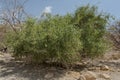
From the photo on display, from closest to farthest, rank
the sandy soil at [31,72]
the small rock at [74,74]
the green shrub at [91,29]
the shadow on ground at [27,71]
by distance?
the sandy soil at [31,72], the shadow on ground at [27,71], the small rock at [74,74], the green shrub at [91,29]

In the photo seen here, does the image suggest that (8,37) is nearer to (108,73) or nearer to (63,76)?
(63,76)

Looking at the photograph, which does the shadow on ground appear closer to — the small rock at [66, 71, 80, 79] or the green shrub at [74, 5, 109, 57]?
the small rock at [66, 71, 80, 79]

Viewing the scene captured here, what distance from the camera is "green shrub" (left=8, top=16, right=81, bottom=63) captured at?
30.4 feet

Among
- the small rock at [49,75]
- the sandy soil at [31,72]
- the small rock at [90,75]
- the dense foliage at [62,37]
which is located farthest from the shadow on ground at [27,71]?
the small rock at [90,75]

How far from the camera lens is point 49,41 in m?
9.32

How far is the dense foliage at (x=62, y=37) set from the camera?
9.29 meters

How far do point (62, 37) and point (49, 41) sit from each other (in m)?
0.48

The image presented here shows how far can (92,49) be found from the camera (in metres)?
10.6

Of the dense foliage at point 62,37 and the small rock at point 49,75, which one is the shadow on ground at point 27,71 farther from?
the dense foliage at point 62,37

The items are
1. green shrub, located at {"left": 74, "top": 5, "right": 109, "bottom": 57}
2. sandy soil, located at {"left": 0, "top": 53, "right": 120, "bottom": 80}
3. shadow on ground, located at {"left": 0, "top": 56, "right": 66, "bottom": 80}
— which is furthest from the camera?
green shrub, located at {"left": 74, "top": 5, "right": 109, "bottom": 57}

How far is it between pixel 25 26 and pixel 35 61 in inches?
53.9

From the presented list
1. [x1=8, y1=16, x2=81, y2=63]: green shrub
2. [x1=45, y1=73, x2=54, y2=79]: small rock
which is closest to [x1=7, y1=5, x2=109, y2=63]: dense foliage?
[x1=8, y1=16, x2=81, y2=63]: green shrub

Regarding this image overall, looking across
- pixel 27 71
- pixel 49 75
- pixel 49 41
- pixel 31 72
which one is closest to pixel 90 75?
pixel 49 75

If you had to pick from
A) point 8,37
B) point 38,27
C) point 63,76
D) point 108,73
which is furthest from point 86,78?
point 8,37
